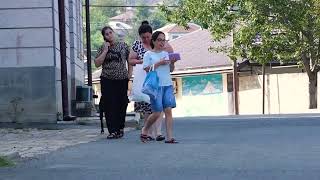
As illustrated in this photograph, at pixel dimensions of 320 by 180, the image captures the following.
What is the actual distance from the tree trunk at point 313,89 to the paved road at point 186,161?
25.8m

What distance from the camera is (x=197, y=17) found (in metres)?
36.0

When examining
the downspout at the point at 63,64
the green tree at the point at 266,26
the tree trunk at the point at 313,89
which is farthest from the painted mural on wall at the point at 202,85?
the downspout at the point at 63,64

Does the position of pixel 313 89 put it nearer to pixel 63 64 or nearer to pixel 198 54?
pixel 198 54

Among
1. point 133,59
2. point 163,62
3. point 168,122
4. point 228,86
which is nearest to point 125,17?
point 228,86

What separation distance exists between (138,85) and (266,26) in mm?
24977

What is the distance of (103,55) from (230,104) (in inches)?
1264

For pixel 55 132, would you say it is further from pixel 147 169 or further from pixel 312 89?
pixel 312 89

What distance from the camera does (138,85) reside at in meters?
10.6

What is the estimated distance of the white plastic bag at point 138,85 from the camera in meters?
10.5

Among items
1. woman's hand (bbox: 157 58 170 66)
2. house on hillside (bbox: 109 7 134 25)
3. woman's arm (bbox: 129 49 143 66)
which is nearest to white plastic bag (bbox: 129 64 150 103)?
woman's arm (bbox: 129 49 143 66)

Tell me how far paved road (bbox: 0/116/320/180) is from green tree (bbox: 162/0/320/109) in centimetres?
2392

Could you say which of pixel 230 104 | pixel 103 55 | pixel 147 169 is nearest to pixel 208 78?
pixel 230 104

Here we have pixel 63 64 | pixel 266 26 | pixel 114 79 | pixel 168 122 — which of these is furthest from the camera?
pixel 266 26

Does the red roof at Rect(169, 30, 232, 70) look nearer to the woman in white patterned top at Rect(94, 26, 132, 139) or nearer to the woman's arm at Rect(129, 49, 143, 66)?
the woman in white patterned top at Rect(94, 26, 132, 139)
